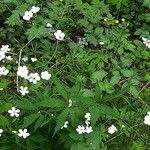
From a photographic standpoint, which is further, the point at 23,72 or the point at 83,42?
the point at 83,42

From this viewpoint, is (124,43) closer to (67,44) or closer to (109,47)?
(109,47)

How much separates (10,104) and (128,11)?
195 centimetres

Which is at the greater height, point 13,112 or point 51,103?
point 51,103

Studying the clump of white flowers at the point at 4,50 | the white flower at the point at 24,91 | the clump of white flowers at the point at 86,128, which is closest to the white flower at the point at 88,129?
the clump of white flowers at the point at 86,128

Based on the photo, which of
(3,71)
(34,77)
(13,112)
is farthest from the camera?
(3,71)

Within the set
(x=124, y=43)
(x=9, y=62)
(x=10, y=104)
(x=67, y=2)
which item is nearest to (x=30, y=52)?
(x=9, y=62)

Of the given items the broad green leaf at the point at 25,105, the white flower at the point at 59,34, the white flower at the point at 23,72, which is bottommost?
the white flower at the point at 23,72

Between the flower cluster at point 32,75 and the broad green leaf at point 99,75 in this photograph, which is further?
the broad green leaf at point 99,75

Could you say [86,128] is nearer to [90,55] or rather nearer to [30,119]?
[30,119]

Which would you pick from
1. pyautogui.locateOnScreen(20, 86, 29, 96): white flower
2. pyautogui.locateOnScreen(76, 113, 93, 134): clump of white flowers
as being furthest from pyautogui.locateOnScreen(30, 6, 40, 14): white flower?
pyautogui.locateOnScreen(76, 113, 93, 134): clump of white flowers

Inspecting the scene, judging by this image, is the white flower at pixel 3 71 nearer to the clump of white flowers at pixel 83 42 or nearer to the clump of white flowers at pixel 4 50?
the clump of white flowers at pixel 4 50

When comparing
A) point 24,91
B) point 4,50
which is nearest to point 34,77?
point 24,91

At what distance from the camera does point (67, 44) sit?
3959 millimetres

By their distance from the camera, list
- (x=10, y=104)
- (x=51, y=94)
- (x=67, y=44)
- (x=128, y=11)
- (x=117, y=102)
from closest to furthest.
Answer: (x=10, y=104), (x=51, y=94), (x=117, y=102), (x=67, y=44), (x=128, y=11)
